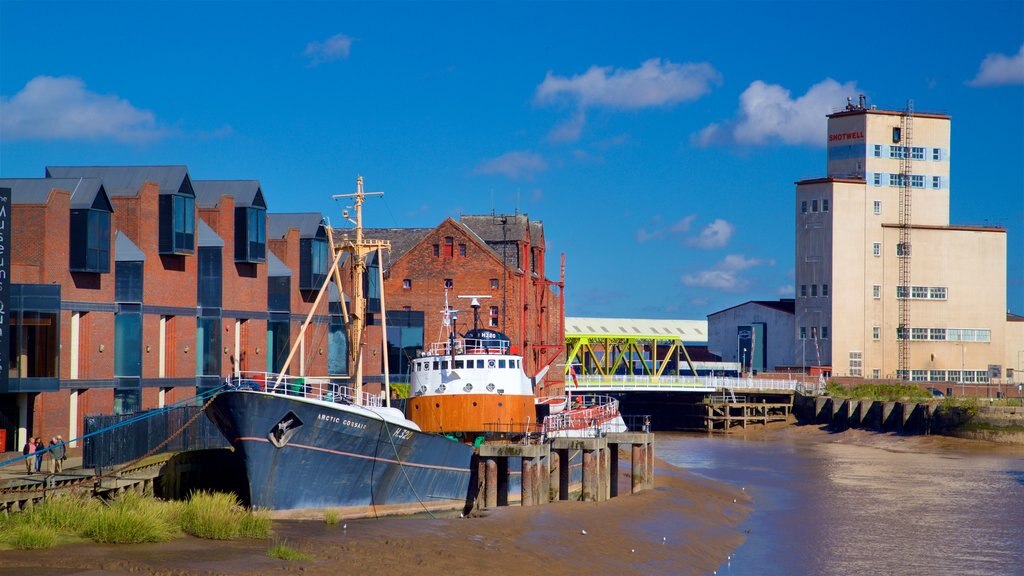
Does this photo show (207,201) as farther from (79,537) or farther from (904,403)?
(904,403)

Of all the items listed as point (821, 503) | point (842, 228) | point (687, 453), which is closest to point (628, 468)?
point (821, 503)

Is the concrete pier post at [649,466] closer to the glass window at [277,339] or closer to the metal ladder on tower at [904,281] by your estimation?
the glass window at [277,339]

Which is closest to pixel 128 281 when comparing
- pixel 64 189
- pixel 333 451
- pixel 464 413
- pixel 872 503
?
pixel 64 189

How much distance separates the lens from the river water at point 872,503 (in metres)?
36.8

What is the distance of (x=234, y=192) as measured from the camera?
60.8 meters

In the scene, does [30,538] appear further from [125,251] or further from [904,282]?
[904,282]

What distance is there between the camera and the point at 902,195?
109 metres

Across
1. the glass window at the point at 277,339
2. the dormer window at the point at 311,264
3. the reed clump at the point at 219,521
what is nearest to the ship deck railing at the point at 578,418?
the reed clump at the point at 219,521

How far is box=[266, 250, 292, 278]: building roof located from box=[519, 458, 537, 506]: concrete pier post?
26.7 meters

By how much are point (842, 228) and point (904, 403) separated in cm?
2189

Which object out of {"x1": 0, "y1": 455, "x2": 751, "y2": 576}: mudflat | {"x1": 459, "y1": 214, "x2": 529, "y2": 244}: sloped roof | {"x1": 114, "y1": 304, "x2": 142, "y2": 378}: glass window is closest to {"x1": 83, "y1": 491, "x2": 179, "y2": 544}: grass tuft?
{"x1": 0, "y1": 455, "x2": 751, "y2": 576}: mudflat

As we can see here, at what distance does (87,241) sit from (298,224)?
23432mm

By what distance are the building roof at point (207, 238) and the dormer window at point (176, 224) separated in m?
2.75

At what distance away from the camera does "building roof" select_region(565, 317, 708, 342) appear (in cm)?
15738
